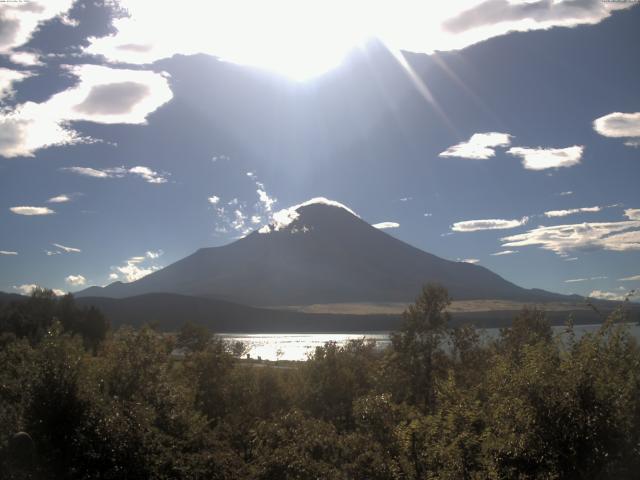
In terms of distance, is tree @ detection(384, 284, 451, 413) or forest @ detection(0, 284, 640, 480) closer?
forest @ detection(0, 284, 640, 480)

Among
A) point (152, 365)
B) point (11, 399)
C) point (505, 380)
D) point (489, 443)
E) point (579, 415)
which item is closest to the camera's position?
point (579, 415)

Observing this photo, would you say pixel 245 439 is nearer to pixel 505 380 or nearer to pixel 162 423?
pixel 162 423

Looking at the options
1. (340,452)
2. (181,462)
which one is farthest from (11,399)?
(340,452)

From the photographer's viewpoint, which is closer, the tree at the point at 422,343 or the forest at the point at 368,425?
the forest at the point at 368,425

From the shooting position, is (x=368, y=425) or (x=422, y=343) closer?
(x=368, y=425)

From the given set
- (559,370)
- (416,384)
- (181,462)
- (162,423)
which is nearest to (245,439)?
(162,423)

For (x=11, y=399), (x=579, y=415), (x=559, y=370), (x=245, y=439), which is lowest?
(x=245, y=439)

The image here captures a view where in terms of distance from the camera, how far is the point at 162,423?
81.6 ft

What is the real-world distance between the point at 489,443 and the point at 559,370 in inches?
118

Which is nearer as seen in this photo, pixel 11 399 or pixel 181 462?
pixel 181 462

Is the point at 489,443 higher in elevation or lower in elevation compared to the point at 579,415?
lower

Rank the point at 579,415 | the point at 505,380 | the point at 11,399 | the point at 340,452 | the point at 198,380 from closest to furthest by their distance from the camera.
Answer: the point at 579,415 < the point at 505,380 < the point at 340,452 < the point at 11,399 < the point at 198,380

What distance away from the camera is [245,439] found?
27609 millimetres

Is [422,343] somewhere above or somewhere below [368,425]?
above
